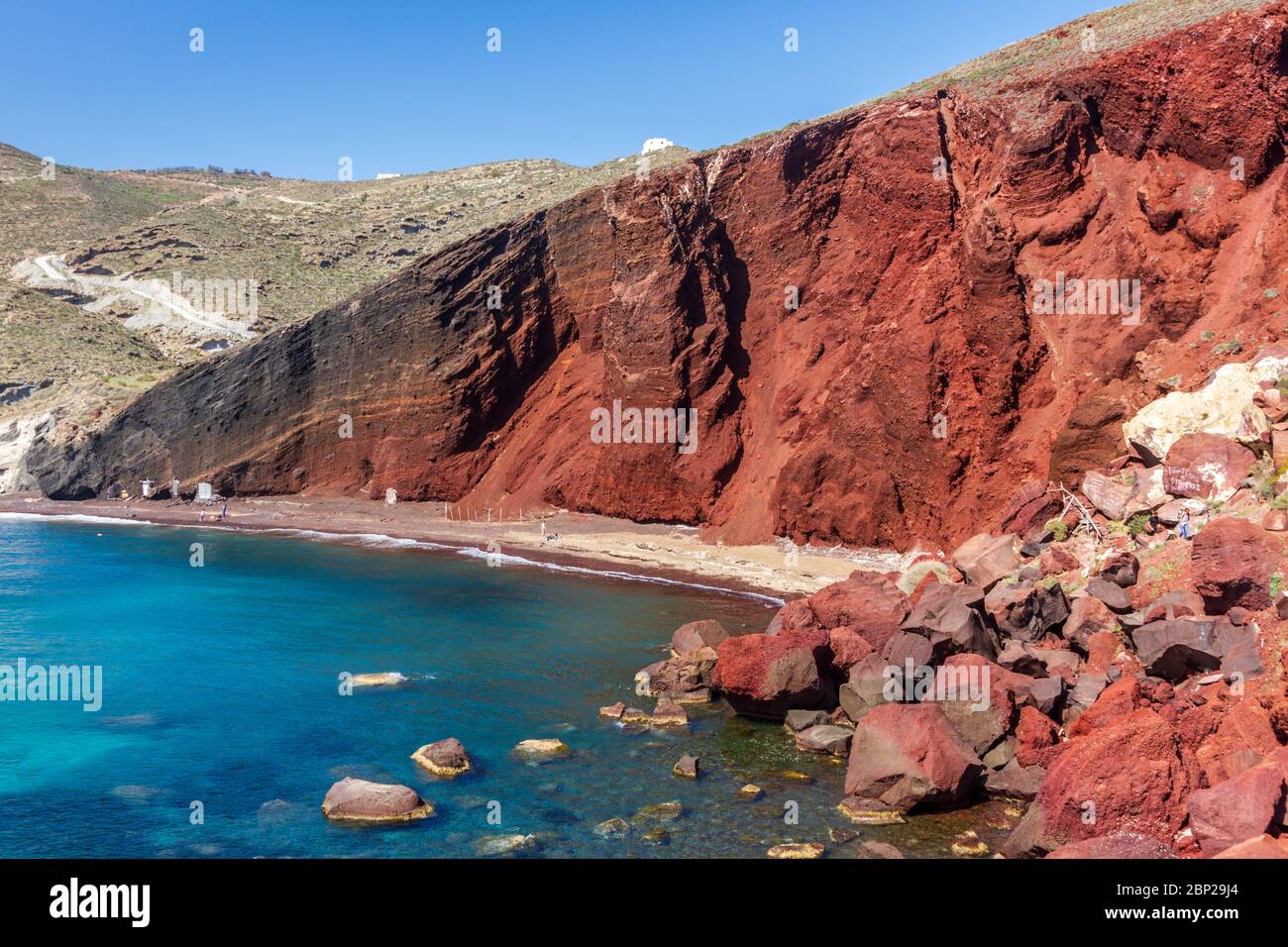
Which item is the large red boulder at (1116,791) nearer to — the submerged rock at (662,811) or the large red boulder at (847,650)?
the submerged rock at (662,811)

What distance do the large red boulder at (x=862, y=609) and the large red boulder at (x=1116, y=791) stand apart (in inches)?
333

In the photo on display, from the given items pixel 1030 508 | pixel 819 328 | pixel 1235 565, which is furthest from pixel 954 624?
pixel 819 328

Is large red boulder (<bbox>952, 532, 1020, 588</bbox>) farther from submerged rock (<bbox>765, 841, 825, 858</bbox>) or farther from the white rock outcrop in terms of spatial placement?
submerged rock (<bbox>765, 841, 825, 858</bbox>)

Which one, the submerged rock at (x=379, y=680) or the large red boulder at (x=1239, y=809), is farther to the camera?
the submerged rock at (x=379, y=680)

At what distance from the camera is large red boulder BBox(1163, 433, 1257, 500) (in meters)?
22.2

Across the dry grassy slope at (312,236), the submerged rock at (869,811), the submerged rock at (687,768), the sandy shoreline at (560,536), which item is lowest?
the submerged rock at (869,811)

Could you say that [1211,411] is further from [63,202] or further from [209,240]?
[63,202]

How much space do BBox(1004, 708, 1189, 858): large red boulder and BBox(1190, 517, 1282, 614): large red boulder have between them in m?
5.14

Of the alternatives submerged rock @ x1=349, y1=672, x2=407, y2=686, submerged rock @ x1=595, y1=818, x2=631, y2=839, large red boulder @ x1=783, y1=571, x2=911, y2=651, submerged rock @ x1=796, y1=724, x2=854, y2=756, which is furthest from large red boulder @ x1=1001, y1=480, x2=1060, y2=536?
submerged rock @ x1=349, y1=672, x2=407, y2=686

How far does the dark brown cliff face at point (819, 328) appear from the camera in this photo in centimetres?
3177

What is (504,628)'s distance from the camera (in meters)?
30.7

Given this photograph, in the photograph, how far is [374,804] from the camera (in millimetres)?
15914

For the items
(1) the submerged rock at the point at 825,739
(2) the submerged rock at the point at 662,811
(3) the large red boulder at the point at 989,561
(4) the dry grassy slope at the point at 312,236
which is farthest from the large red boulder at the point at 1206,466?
(4) the dry grassy slope at the point at 312,236
